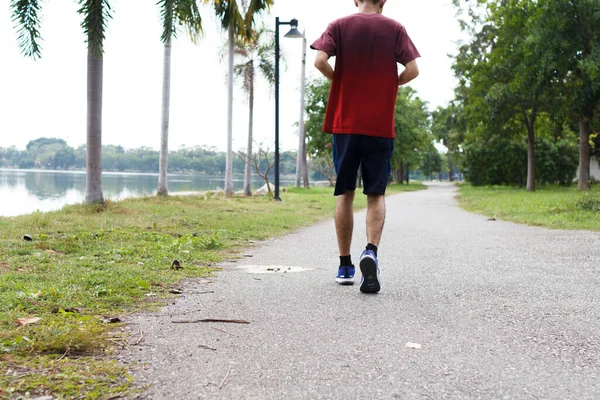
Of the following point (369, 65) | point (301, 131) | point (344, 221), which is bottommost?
point (344, 221)

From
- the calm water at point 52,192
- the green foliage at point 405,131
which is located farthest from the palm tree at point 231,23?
the green foliage at point 405,131

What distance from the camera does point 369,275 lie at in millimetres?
3797

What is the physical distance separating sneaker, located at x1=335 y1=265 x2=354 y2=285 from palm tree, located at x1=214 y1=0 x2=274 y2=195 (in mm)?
14778

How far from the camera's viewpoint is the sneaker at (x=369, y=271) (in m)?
3.75

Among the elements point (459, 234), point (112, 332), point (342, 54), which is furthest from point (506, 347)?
point (459, 234)

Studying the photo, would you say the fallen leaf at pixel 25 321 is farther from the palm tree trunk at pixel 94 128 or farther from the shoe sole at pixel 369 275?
the palm tree trunk at pixel 94 128

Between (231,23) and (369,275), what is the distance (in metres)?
16.0

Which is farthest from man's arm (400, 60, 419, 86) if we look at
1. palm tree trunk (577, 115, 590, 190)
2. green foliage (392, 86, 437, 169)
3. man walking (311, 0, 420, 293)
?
green foliage (392, 86, 437, 169)

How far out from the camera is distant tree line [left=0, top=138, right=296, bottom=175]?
53.6 m

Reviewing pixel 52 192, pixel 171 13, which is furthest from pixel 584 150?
pixel 52 192

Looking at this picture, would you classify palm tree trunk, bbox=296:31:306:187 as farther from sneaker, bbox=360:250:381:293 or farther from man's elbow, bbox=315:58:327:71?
sneaker, bbox=360:250:381:293

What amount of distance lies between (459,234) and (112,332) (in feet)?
22.4

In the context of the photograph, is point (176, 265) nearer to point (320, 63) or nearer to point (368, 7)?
point (320, 63)

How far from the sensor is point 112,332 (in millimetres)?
2801
